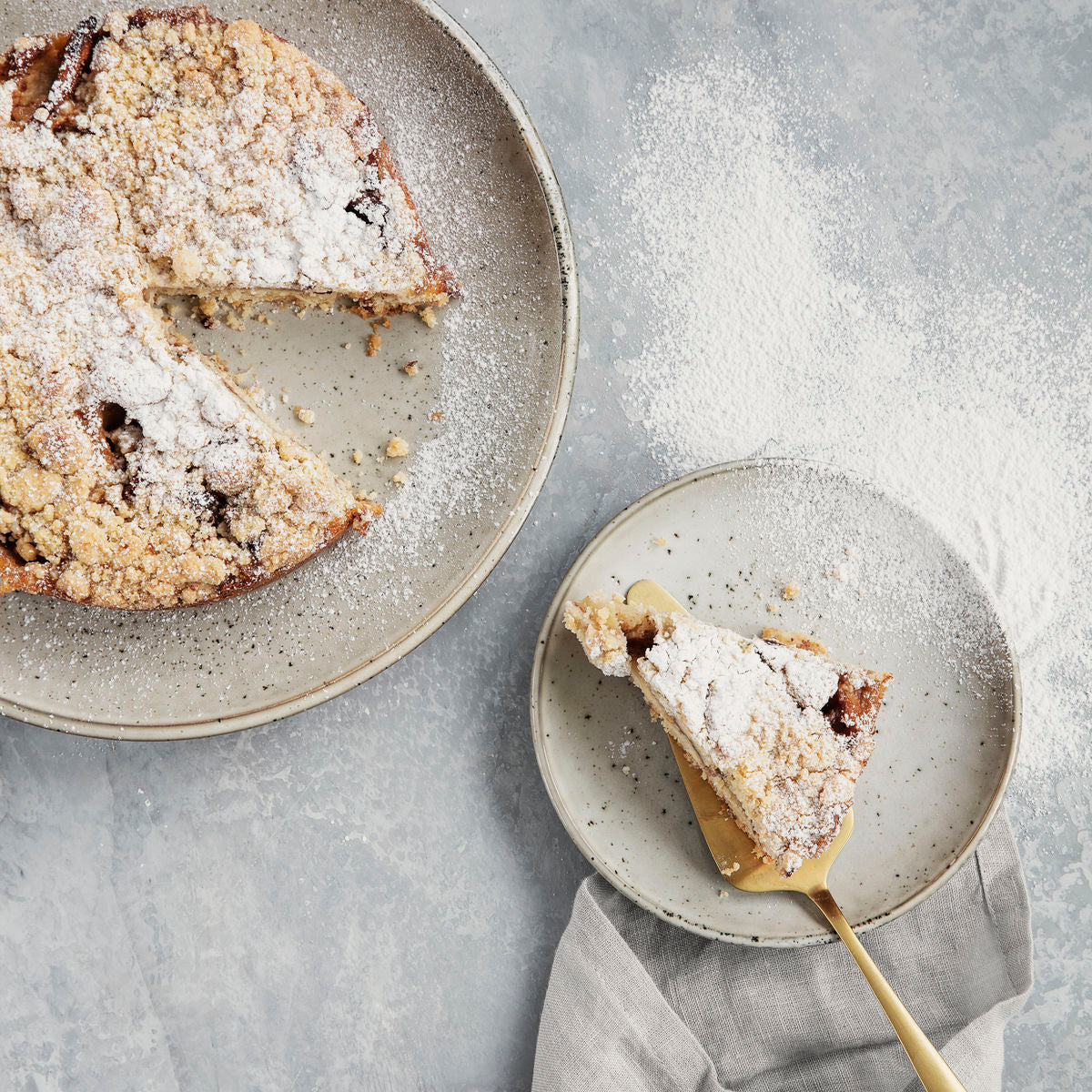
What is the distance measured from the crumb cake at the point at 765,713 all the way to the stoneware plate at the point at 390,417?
50 centimetres

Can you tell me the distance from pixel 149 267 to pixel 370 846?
1747 mm

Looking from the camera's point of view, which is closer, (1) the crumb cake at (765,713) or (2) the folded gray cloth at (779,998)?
(1) the crumb cake at (765,713)

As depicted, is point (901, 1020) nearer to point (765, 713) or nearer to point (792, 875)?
point (792, 875)

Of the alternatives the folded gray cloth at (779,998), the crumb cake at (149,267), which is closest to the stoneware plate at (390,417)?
the crumb cake at (149,267)

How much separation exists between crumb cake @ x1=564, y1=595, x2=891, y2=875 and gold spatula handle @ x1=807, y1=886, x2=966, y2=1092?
212 mm

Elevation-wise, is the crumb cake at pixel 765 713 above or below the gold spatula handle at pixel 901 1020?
above

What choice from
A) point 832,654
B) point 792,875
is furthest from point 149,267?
point 792,875

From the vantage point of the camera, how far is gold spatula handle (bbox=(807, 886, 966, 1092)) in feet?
7.27

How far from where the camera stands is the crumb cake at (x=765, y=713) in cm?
214

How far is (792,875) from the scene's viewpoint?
2.30m

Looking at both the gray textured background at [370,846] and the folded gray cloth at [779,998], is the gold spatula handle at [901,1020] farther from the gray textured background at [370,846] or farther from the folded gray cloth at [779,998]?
the gray textured background at [370,846]

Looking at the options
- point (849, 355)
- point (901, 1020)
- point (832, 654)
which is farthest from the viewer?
point (849, 355)

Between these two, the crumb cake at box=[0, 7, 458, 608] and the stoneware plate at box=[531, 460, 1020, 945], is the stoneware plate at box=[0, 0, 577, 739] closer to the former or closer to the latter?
the crumb cake at box=[0, 7, 458, 608]

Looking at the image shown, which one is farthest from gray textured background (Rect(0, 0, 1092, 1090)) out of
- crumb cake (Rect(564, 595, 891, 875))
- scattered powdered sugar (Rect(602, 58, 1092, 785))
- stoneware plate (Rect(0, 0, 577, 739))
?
crumb cake (Rect(564, 595, 891, 875))
